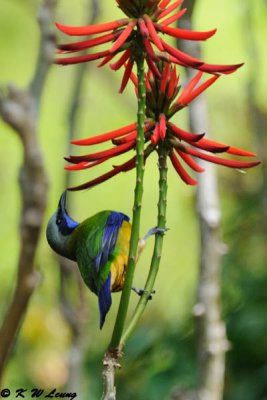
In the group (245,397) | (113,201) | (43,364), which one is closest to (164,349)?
(245,397)

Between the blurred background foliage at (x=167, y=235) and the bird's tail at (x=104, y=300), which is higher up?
the blurred background foliage at (x=167, y=235)

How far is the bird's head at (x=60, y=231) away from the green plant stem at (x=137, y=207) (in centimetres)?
21

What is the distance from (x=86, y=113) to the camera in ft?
16.6

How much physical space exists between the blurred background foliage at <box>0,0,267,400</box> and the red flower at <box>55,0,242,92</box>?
1.67 meters

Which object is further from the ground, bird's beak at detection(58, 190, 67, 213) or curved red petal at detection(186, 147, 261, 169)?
bird's beak at detection(58, 190, 67, 213)

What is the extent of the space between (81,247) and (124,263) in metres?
0.06

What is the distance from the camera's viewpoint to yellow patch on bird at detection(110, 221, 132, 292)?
1.12 metres

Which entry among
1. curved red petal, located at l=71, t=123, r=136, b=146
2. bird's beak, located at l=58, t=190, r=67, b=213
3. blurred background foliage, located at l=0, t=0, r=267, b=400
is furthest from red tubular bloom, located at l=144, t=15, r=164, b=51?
blurred background foliage, located at l=0, t=0, r=267, b=400

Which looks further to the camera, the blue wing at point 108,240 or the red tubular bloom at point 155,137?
the blue wing at point 108,240

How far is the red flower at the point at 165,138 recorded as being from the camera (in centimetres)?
96

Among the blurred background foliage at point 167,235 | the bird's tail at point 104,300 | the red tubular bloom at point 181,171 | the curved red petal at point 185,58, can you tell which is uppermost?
the blurred background foliage at point 167,235

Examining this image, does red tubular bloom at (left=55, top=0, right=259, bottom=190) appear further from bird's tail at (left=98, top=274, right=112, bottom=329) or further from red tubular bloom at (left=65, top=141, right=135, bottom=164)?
bird's tail at (left=98, top=274, right=112, bottom=329)

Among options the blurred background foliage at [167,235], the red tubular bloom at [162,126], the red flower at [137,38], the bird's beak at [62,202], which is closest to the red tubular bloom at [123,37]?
the red flower at [137,38]

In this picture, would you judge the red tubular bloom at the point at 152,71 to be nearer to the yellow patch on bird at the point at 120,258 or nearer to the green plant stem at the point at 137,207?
the green plant stem at the point at 137,207
